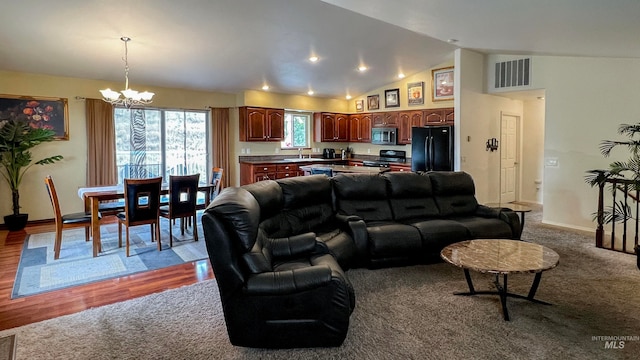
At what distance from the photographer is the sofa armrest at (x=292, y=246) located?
306cm

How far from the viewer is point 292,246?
3109mm

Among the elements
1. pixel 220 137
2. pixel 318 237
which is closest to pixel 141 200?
pixel 318 237

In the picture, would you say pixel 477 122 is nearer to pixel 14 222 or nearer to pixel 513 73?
pixel 513 73

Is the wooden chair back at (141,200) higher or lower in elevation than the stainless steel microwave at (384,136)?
lower

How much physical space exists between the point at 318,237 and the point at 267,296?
132cm

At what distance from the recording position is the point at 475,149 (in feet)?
22.7

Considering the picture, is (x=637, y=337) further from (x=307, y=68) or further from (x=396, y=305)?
(x=307, y=68)

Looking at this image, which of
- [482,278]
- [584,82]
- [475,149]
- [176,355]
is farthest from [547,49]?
[176,355]

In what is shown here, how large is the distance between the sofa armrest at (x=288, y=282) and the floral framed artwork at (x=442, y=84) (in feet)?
20.6

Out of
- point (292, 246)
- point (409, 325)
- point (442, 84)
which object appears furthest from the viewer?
point (442, 84)

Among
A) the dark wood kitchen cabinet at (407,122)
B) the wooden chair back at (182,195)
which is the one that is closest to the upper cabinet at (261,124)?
the dark wood kitchen cabinet at (407,122)

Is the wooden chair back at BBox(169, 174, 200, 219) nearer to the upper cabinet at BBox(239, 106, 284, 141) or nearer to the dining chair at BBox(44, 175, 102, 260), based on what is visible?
the dining chair at BBox(44, 175, 102, 260)

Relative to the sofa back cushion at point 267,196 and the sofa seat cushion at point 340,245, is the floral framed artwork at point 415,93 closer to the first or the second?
the sofa seat cushion at point 340,245

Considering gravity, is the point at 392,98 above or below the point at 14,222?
above
